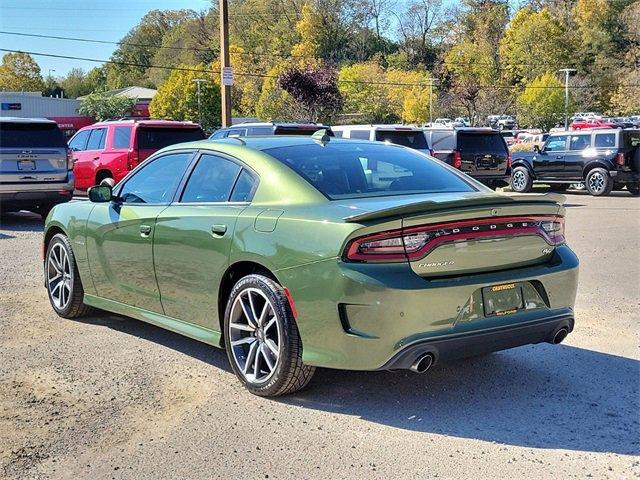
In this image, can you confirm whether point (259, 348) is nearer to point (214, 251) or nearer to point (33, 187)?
point (214, 251)

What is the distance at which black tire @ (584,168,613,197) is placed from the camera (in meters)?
19.2

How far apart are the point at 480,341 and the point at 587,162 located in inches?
678

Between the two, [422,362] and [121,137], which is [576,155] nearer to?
[121,137]

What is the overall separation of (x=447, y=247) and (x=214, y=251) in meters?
1.50

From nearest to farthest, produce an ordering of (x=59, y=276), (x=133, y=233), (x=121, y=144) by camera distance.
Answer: (x=133, y=233) < (x=59, y=276) < (x=121, y=144)

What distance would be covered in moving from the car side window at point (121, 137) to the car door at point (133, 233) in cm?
952

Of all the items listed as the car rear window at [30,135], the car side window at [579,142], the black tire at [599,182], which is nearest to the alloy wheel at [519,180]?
the car side window at [579,142]

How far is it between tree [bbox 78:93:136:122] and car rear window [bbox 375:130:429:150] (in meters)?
62.7

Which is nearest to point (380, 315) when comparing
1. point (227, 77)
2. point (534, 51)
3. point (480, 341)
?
point (480, 341)

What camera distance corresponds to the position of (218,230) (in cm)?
458

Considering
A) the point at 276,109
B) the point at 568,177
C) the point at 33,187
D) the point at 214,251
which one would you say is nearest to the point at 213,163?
the point at 214,251

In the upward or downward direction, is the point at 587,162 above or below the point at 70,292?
above

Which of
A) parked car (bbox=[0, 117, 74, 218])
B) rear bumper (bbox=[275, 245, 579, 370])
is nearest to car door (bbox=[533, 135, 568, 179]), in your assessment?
parked car (bbox=[0, 117, 74, 218])

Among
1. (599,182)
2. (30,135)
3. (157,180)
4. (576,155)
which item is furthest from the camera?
(576,155)
